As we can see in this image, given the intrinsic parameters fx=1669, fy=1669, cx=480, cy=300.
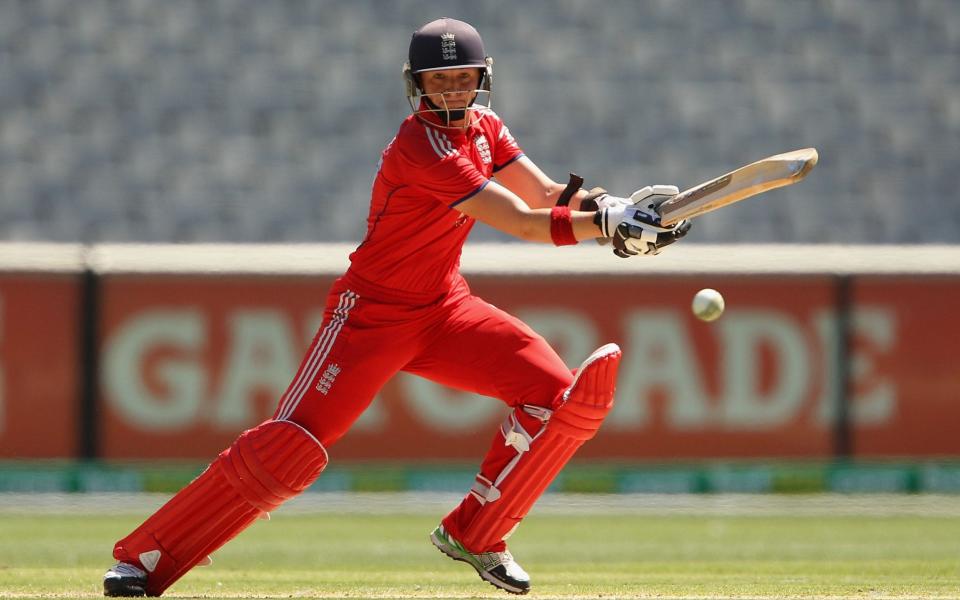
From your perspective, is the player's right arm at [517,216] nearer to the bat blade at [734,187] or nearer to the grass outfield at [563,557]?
the bat blade at [734,187]

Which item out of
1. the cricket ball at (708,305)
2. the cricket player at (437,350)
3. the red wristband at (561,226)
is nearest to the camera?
the red wristband at (561,226)

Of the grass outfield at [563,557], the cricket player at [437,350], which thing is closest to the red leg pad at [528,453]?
the cricket player at [437,350]

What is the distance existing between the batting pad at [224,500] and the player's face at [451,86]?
104 cm

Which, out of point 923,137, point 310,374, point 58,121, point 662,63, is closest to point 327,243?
point 58,121

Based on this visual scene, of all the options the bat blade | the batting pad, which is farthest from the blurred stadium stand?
the bat blade

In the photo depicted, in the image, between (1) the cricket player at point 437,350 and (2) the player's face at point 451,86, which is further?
(2) the player's face at point 451,86

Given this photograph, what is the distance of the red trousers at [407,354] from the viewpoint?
191 inches

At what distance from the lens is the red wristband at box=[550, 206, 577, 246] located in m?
4.62

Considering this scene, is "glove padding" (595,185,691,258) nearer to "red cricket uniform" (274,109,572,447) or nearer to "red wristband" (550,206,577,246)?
"red wristband" (550,206,577,246)

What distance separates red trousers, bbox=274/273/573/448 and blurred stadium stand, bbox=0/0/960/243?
17.3 ft

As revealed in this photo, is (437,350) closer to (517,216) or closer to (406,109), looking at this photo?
(517,216)

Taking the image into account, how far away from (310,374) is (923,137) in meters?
7.60

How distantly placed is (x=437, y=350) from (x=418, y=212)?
0.43 meters

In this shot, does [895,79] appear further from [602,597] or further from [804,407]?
[602,597]
